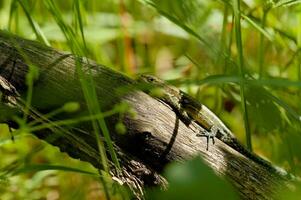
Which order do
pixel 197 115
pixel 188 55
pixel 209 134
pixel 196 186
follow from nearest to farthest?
pixel 196 186, pixel 209 134, pixel 197 115, pixel 188 55

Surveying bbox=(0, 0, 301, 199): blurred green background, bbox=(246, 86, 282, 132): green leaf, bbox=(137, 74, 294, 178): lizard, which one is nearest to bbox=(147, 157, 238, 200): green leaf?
bbox=(0, 0, 301, 199): blurred green background

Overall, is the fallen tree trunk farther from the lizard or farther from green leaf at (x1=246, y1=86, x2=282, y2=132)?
green leaf at (x1=246, y1=86, x2=282, y2=132)

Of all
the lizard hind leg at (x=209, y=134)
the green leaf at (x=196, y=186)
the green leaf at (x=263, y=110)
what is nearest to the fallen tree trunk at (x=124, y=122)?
the lizard hind leg at (x=209, y=134)

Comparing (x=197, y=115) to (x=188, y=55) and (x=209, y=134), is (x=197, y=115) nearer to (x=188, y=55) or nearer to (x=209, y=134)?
(x=209, y=134)

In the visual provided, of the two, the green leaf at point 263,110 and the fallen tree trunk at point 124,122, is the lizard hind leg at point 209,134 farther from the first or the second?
the green leaf at point 263,110

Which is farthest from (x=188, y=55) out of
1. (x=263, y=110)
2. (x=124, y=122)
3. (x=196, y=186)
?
(x=196, y=186)
